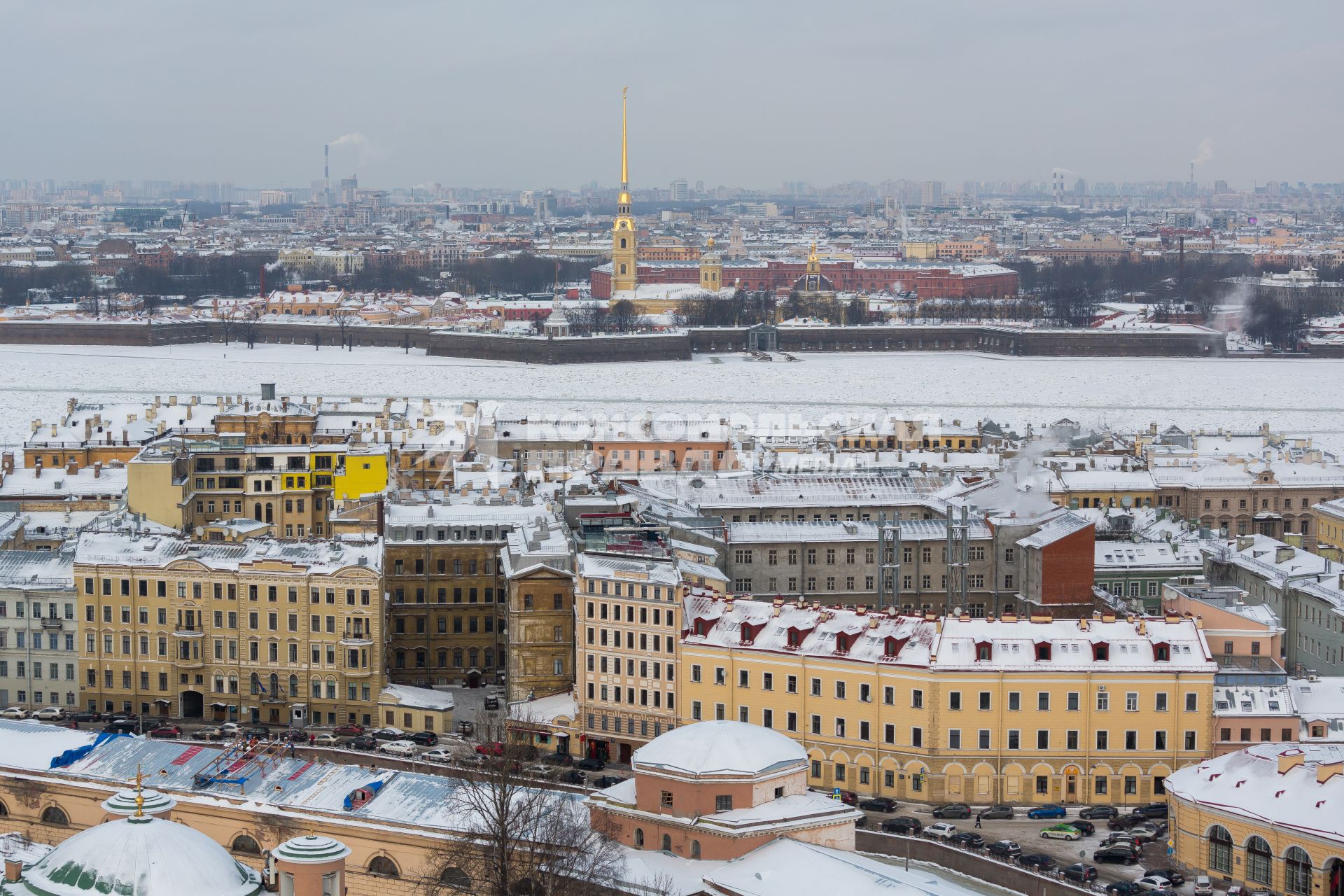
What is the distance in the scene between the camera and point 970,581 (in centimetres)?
2253

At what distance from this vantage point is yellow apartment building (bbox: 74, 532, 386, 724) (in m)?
19.2

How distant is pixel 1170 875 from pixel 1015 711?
238 centimetres

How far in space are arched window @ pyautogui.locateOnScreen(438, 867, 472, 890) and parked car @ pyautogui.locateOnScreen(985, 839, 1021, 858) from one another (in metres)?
3.95

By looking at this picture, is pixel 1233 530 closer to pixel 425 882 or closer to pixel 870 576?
pixel 870 576

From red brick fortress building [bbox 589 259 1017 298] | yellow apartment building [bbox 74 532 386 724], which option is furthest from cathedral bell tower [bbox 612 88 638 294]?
yellow apartment building [bbox 74 532 386 724]

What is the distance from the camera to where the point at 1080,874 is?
48.1 ft

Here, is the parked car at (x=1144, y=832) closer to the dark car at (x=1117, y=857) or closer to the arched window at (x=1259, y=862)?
the dark car at (x=1117, y=857)

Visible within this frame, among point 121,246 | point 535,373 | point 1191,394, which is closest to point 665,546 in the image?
point 1191,394

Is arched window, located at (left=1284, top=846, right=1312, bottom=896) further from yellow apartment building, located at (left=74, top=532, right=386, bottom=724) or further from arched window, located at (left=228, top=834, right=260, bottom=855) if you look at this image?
yellow apartment building, located at (left=74, top=532, right=386, bottom=724)

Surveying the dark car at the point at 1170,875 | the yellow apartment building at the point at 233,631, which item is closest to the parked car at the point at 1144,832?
the dark car at the point at 1170,875

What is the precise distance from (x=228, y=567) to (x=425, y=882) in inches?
276

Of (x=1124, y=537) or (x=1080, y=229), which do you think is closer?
(x=1124, y=537)

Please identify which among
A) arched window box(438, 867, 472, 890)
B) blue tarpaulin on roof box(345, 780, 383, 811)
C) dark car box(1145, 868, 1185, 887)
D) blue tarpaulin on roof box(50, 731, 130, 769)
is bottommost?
dark car box(1145, 868, 1185, 887)

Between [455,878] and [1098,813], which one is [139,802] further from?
[1098,813]
